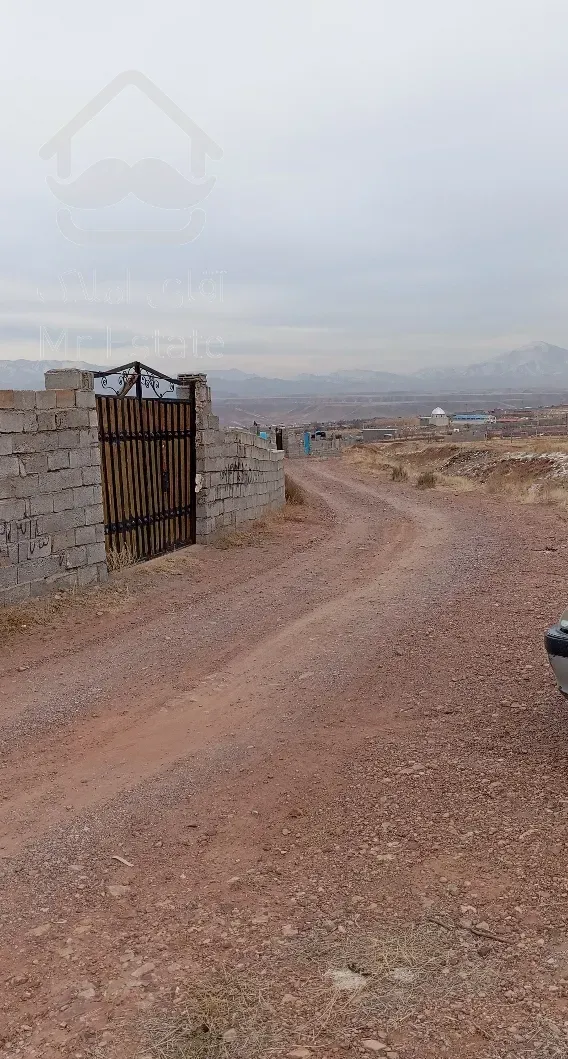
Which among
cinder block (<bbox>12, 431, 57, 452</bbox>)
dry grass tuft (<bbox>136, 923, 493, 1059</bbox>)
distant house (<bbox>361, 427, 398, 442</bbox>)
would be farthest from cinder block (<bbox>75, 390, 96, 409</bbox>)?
distant house (<bbox>361, 427, 398, 442</bbox>)

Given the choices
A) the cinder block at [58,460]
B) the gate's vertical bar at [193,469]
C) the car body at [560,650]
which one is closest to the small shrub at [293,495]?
the gate's vertical bar at [193,469]

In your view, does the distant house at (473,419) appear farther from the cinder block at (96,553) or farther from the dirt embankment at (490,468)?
the cinder block at (96,553)

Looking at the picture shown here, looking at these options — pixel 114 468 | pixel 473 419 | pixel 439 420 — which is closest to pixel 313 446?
pixel 439 420

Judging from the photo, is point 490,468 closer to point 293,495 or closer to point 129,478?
point 293,495

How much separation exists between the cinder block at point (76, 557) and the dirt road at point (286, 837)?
1092 mm

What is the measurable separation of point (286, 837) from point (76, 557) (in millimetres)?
6135

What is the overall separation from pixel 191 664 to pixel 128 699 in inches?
37.1

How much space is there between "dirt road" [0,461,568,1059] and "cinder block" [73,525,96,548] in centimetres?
137

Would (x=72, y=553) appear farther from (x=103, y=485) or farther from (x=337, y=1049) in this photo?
(x=337, y=1049)

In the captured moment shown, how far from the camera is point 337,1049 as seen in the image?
260cm

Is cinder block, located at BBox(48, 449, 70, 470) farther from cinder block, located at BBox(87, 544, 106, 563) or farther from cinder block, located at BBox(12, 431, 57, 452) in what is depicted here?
cinder block, located at BBox(87, 544, 106, 563)

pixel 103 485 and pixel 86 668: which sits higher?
pixel 103 485

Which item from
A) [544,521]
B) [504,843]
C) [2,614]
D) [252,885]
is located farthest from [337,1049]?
[544,521]

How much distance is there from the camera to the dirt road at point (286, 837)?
2.77 meters
